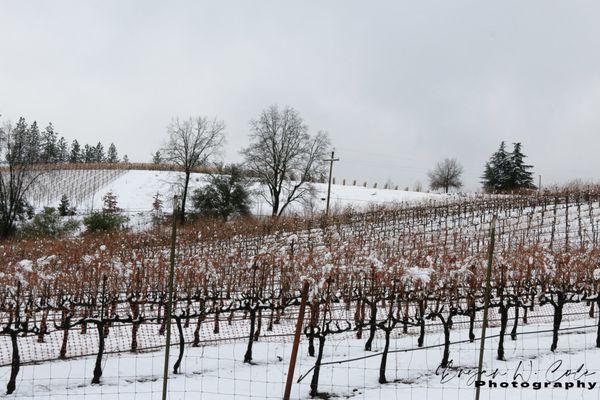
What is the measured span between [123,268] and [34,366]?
4024 mm

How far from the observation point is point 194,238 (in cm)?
2405

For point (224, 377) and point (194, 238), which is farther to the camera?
point (194, 238)

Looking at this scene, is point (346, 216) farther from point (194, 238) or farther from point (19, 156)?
point (19, 156)

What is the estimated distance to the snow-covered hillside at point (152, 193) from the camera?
37.5 metres

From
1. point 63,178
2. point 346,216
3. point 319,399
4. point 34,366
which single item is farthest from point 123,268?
point 63,178

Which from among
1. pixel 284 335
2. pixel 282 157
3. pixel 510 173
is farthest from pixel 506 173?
pixel 284 335

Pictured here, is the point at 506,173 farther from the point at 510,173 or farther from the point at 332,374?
the point at 332,374

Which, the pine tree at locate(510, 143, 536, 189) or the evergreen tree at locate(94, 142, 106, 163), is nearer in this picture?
the pine tree at locate(510, 143, 536, 189)

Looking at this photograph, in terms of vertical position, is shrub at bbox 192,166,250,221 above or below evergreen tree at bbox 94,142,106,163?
below

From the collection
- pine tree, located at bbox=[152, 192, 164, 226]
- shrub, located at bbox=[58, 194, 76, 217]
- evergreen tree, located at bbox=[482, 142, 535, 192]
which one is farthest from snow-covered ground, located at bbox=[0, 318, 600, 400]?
evergreen tree, located at bbox=[482, 142, 535, 192]

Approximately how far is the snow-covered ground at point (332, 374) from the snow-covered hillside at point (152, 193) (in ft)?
81.6

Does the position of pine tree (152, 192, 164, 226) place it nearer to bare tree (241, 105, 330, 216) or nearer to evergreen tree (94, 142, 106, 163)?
bare tree (241, 105, 330, 216)

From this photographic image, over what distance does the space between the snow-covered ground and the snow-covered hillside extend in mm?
24875

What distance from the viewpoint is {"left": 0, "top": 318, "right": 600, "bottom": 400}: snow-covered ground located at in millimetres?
6883
